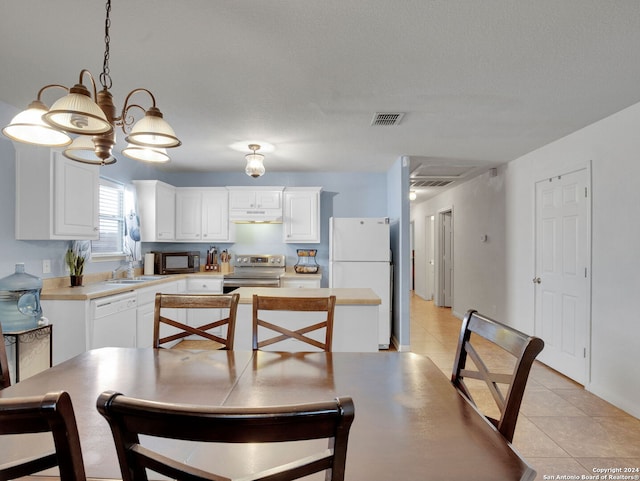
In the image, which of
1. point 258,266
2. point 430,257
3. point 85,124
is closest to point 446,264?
point 430,257

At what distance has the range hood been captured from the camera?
5035 millimetres

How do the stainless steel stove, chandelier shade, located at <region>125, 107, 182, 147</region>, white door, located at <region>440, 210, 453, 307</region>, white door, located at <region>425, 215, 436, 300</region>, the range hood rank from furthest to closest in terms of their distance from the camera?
1. white door, located at <region>425, 215, 436, 300</region>
2. white door, located at <region>440, 210, 453, 307</region>
3. the range hood
4. the stainless steel stove
5. chandelier shade, located at <region>125, 107, 182, 147</region>

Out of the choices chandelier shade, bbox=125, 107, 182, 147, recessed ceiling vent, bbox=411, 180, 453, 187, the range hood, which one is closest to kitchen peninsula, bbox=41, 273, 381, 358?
chandelier shade, bbox=125, 107, 182, 147

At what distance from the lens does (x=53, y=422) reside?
53 cm

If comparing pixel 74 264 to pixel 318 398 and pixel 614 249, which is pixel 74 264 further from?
pixel 614 249

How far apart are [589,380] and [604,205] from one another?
1.56m

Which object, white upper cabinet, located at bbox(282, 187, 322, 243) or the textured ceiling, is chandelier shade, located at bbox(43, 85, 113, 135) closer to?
the textured ceiling

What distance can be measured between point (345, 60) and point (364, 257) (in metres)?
2.77

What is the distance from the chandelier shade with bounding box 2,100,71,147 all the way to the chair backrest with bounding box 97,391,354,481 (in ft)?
4.15

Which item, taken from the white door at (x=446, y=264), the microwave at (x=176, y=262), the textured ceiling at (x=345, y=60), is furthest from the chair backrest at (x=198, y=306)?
the white door at (x=446, y=264)

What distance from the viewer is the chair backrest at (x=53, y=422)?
1.72ft

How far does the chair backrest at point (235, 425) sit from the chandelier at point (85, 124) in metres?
1.08

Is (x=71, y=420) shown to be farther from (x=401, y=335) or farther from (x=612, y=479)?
(x=401, y=335)

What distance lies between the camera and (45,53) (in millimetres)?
2080
